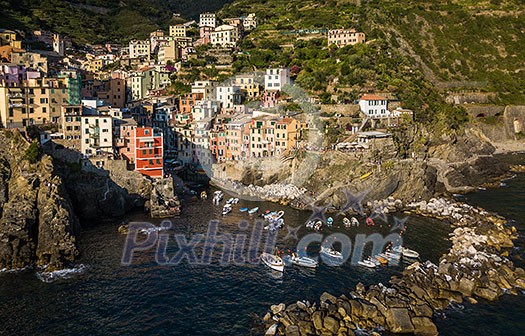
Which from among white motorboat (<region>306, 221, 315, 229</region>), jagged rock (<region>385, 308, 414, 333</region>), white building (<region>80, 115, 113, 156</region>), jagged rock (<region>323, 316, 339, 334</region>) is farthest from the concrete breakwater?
jagged rock (<region>323, 316, 339, 334</region>)

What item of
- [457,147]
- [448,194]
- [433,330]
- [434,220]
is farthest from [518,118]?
[433,330]

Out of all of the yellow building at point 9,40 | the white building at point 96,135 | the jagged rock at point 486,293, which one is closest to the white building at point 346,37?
the white building at point 96,135

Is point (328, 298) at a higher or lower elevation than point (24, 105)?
lower

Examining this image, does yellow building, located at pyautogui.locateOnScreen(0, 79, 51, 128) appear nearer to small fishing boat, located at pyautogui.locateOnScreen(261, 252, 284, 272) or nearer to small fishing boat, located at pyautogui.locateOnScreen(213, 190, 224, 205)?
small fishing boat, located at pyautogui.locateOnScreen(213, 190, 224, 205)

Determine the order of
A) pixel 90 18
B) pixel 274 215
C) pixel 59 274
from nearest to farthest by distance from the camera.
Answer: pixel 59 274, pixel 274 215, pixel 90 18

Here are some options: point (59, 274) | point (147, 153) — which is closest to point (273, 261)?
point (59, 274)

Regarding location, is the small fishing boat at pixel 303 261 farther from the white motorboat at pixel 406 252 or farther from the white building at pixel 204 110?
the white building at pixel 204 110

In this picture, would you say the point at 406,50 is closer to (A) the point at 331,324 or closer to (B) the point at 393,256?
(B) the point at 393,256
